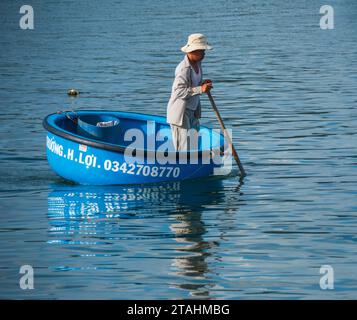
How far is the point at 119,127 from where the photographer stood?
78.9 ft

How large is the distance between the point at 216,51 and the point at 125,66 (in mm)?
6339

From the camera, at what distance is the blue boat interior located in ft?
76.9

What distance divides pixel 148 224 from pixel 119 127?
5532mm

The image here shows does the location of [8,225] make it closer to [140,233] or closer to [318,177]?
[140,233]

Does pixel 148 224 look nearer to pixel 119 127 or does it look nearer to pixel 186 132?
pixel 186 132

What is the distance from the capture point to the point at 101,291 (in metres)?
15.0

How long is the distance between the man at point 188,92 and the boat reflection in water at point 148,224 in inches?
37.7

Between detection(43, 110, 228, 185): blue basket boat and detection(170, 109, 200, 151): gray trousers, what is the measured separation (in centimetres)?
33

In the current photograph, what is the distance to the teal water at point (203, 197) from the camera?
15.6m
